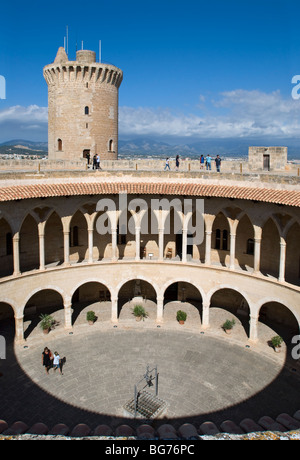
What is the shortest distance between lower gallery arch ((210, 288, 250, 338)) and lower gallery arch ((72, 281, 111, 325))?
28.7 ft

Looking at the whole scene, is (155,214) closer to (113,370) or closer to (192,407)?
(113,370)

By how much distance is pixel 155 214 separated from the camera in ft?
101

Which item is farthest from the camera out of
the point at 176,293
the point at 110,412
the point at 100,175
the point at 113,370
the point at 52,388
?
the point at 176,293

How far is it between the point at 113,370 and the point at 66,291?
761 cm

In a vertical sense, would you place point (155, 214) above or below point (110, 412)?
above

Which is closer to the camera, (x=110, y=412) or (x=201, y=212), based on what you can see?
(x=110, y=412)

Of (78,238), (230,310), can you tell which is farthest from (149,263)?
(230,310)

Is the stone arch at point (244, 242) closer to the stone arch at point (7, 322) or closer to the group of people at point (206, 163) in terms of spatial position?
the group of people at point (206, 163)

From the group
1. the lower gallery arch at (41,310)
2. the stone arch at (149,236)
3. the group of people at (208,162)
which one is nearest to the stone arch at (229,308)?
the stone arch at (149,236)

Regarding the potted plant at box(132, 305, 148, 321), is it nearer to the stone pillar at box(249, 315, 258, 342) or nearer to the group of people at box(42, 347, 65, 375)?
the group of people at box(42, 347, 65, 375)

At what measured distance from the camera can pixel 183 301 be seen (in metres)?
34.0

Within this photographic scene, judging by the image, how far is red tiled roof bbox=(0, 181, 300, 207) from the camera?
79.5 ft
